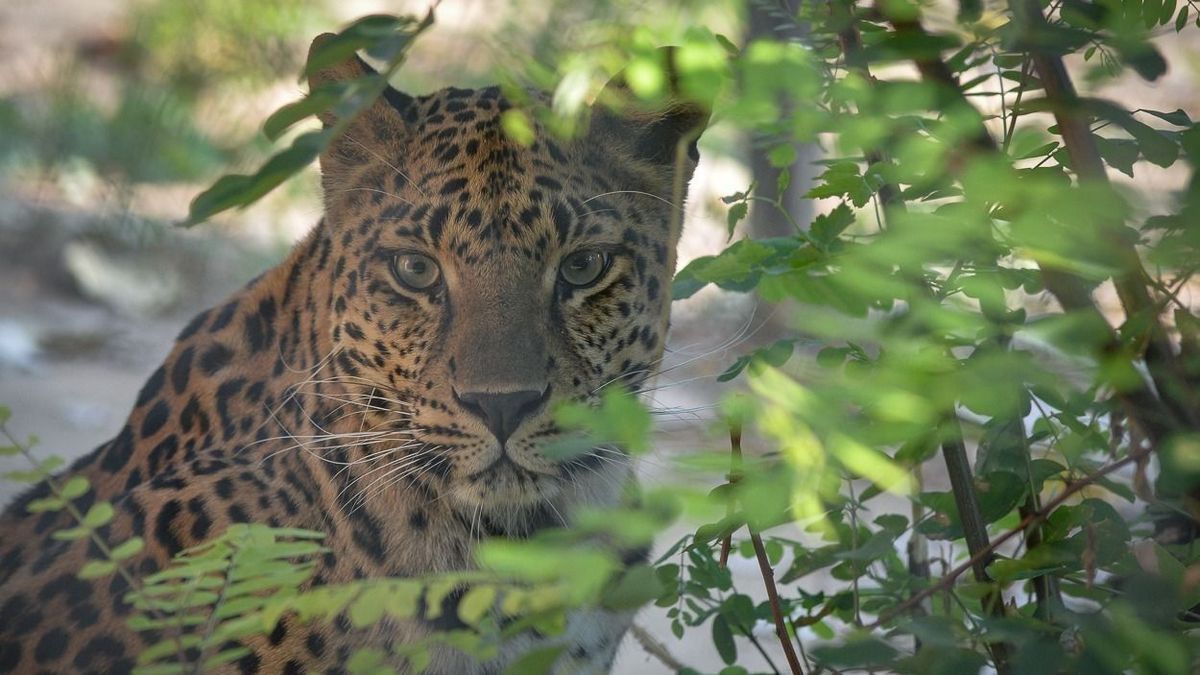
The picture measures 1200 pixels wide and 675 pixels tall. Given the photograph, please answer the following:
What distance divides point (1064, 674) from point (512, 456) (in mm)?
1342

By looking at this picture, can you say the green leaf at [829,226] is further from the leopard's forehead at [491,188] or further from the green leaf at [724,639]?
the leopard's forehead at [491,188]

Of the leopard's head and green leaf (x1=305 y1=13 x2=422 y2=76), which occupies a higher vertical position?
green leaf (x1=305 y1=13 x2=422 y2=76)

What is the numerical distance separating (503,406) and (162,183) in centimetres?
831

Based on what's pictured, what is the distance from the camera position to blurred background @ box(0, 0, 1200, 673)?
7543 mm

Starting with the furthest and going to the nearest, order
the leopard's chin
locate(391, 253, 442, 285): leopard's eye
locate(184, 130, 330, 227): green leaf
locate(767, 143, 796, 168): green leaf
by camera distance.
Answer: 1. locate(391, 253, 442, 285): leopard's eye
2. the leopard's chin
3. locate(767, 143, 796, 168): green leaf
4. locate(184, 130, 330, 227): green leaf

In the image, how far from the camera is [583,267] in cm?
305

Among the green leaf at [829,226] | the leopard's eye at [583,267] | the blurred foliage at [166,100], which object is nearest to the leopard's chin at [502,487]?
the leopard's eye at [583,267]

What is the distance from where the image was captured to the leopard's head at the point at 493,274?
2.87 metres

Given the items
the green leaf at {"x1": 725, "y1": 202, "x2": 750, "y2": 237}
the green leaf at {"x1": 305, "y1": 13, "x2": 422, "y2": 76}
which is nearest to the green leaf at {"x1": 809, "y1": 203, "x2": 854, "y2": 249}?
the green leaf at {"x1": 725, "y1": 202, "x2": 750, "y2": 237}

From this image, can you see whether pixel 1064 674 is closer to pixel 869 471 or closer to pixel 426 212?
pixel 869 471

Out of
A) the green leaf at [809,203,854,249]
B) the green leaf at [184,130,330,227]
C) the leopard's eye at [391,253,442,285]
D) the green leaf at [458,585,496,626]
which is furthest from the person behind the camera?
the leopard's eye at [391,253,442,285]

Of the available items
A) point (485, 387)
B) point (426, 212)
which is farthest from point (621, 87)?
point (485, 387)

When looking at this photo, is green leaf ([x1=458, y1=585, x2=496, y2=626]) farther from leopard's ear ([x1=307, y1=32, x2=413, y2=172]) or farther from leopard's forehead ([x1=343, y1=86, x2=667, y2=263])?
leopard's ear ([x1=307, y1=32, x2=413, y2=172])

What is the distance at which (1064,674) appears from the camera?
74.5 inches
